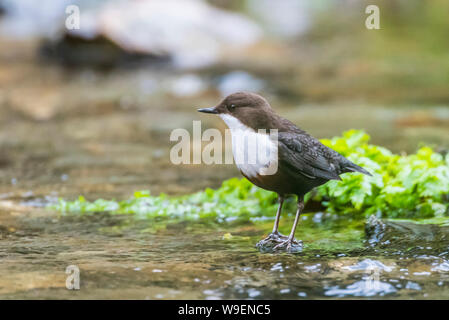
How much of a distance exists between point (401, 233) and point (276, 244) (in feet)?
2.98

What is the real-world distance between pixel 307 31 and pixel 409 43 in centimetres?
461

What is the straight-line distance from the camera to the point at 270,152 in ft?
14.4

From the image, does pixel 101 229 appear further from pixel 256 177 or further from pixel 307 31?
pixel 307 31

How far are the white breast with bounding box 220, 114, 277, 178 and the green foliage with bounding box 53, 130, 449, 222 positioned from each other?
1129 millimetres

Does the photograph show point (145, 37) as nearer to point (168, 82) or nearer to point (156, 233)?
point (168, 82)

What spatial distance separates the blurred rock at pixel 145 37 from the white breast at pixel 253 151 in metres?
12.2

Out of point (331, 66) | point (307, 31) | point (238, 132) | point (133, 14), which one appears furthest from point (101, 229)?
point (307, 31)

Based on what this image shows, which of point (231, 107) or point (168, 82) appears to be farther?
point (168, 82)

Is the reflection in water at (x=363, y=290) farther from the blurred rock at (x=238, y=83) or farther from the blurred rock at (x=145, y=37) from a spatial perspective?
the blurred rock at (x=145, y=37)

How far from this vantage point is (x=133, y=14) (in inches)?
698

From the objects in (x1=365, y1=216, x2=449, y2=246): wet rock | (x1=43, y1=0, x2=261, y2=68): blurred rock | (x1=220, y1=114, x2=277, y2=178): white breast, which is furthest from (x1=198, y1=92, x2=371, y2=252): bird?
(x1=43, y1=0, x2=261, y2=68): blurred rock

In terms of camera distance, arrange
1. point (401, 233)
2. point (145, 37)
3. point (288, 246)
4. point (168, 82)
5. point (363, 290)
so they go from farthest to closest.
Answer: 1. point (145, 37)
2. point (168, 82)
3. point (401, 233)
4. point (288, 246)
5. point (363, 290)

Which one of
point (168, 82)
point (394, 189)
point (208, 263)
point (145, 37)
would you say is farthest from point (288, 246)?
point (145, 37)

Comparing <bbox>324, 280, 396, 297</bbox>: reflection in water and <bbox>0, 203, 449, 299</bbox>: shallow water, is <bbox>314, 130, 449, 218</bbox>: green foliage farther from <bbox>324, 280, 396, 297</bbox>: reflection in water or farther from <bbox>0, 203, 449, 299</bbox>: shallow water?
<bbox>324, 280, 396, 297</bbox>: reflection in water
